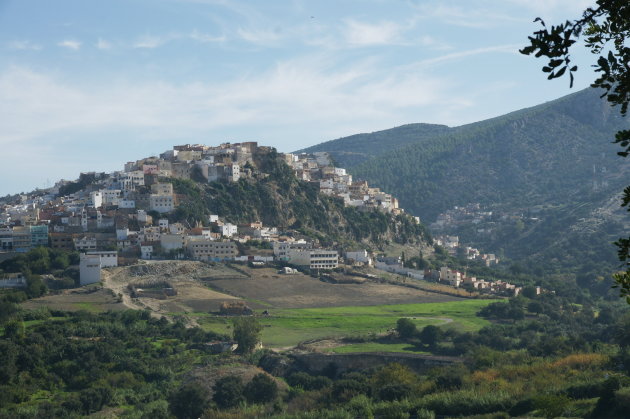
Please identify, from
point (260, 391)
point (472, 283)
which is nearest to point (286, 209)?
point (472, 283)

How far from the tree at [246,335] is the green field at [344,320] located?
1.10 meters

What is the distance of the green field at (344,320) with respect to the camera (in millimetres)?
51406

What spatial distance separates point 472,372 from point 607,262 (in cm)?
6192

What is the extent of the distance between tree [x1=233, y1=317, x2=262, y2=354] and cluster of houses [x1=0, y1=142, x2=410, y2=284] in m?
16.9

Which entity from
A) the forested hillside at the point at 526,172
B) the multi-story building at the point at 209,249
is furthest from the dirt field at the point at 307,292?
the forested hillside at the point at 526,172

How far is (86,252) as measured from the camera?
67.0 metres

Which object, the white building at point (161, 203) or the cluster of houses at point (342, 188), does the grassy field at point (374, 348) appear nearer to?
the white building at point (161, 203)

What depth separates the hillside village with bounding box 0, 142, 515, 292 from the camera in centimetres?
6881

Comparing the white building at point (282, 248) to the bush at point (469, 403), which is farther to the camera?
the white building at point (282, 248)

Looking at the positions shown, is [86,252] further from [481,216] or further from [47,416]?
[481,216]

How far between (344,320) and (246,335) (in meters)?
9.93

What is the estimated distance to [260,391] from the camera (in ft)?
126

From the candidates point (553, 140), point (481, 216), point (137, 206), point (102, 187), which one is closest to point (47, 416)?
point (137, 206)

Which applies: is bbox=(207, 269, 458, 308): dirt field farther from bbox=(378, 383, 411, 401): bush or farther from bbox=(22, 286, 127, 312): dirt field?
bbox=(378, 383, 411, 401): bush
